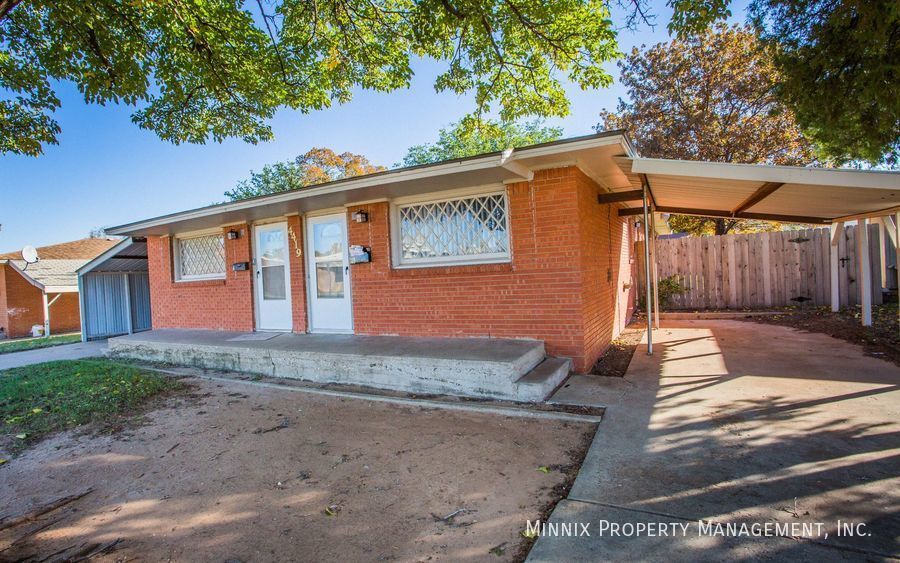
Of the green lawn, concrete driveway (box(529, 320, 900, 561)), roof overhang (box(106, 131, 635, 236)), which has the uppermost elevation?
roof overhang (box(106, 131, 635, 236))

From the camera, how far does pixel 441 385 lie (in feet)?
16.7

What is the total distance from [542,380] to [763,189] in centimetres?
381

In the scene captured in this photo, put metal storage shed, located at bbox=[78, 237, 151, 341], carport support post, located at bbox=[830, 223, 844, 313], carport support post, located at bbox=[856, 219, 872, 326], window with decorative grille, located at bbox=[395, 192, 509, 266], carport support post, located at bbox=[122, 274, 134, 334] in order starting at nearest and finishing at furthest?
window with decorative grille, located at bbox=[395, 192, 509, 266] → carport support post, located at bbox=[856, 219, 872, 326] → carport support post, located at bbox=[830, 223, 844, 313] → metal storage shed, located at bbox=[78, 237, 151, 341] → carport support post, located at bbox=[122, 274, 134, 334]

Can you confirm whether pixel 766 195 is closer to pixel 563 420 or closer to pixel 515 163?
pixel 515 163

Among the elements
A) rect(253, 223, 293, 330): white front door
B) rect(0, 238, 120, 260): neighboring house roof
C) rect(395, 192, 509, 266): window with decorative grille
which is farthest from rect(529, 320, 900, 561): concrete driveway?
rect(0, 238, 120, 260): neighboring house roof

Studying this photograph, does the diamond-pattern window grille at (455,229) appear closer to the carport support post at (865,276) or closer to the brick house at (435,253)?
the brick house at (435,253)

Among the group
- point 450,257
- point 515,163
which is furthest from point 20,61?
point 515,163

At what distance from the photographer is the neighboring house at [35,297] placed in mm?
19062

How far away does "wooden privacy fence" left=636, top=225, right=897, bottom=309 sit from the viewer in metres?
10.3

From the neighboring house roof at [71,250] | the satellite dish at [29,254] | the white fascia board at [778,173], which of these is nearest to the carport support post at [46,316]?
the satellite dish at [29,254]

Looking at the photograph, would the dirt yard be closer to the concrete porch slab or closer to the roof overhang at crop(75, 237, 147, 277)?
the concrete porch slab

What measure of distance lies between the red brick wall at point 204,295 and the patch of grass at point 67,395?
1.87 metres

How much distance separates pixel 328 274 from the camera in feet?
24.9

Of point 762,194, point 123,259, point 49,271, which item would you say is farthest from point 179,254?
point 49,271
